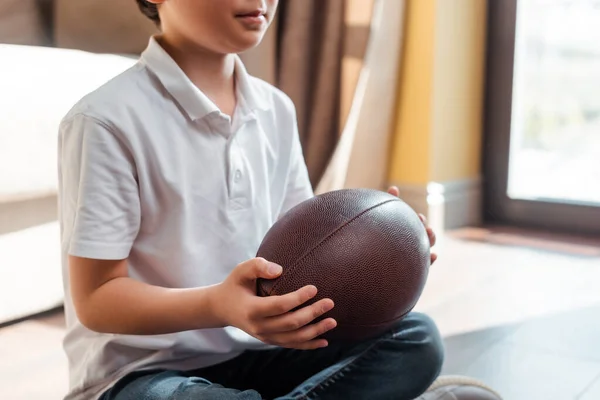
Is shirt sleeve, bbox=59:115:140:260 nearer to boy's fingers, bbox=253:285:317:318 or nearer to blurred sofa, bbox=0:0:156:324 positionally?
boy's fingers, bbox=253:285:317:318

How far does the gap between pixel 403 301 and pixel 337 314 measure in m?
0.10

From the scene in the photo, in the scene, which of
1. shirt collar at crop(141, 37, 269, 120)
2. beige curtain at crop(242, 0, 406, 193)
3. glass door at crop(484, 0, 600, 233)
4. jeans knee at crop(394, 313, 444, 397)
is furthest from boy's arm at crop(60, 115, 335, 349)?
glass door at crop(484, 0, 600, 233)

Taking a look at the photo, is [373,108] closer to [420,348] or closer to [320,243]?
[420,348]

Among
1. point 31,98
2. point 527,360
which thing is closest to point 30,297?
point 31,98

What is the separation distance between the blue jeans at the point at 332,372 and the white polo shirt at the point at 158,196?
0.03 meters

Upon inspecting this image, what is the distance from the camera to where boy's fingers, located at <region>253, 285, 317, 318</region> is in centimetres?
80

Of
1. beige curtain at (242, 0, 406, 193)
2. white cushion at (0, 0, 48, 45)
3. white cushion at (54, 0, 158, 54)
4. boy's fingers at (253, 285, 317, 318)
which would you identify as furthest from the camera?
beige curtain at (242, 0, 406, 193)

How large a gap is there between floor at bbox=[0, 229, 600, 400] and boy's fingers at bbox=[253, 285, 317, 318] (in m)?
0.64

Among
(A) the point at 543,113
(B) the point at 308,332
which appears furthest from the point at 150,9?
(A) the point at 543,113

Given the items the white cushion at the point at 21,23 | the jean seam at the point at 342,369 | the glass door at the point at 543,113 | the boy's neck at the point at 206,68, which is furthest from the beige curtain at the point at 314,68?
the jean seam at the point at 342,369

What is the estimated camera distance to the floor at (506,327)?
1.34 meters

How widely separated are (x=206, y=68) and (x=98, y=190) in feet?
0.87

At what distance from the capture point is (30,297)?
5.29 ft

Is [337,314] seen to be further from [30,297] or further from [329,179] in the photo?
[329,179]
